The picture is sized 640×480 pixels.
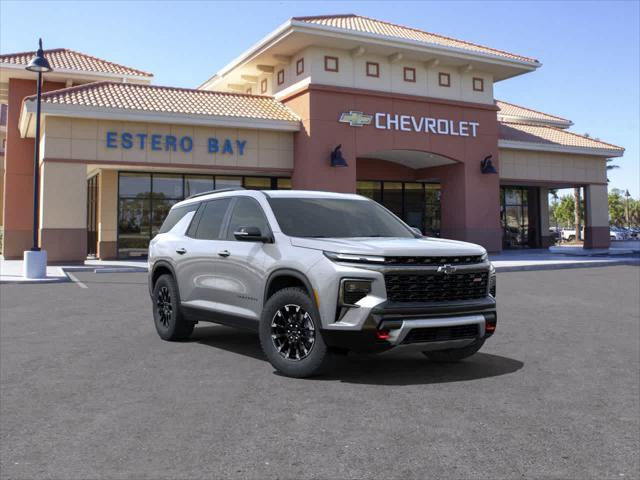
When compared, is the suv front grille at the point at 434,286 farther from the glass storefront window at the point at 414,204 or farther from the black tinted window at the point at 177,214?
the glass storefront window at the point at 414,204

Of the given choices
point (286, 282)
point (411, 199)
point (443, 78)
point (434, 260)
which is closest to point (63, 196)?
point (443, 78)

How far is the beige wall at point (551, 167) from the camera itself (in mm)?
32281

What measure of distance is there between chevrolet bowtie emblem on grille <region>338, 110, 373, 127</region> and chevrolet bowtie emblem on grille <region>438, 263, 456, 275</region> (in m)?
21.1

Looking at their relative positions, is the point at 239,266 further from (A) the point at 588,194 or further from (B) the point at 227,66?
(A) the point at 588,194

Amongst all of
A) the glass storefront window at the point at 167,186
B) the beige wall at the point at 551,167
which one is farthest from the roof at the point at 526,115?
the glass storefront window at the point at 167,186

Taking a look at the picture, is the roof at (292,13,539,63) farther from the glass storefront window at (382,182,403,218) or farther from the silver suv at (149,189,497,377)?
the silver suv at (149,189,497,377)

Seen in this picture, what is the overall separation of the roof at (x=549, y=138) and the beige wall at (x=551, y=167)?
616mm

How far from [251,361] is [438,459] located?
328cm

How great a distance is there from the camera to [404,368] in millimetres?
6594

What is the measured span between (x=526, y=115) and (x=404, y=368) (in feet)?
124

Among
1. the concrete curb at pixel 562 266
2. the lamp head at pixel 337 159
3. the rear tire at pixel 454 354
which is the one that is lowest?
the rear tire at pixel 454 354

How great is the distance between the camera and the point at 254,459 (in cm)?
399

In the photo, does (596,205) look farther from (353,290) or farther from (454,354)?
(353,290)

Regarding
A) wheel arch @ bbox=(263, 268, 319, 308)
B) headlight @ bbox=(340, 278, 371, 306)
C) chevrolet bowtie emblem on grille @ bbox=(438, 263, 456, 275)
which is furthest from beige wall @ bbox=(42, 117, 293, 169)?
chevrolet bowtie emblem on grille @ bbox=(438, 263, 456, 275)
